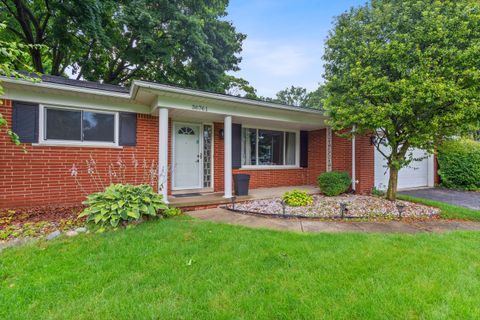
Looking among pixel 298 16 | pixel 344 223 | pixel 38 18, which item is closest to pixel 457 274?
pixel 344 223

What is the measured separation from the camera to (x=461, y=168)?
902cm

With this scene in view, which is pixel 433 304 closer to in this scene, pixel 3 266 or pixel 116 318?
pixel 116 318

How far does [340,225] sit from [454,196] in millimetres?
6046

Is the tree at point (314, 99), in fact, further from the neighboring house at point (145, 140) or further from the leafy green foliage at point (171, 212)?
the leafy green foliage at point (171, 212)

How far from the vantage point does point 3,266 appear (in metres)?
2.71

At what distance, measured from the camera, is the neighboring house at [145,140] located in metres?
4.94

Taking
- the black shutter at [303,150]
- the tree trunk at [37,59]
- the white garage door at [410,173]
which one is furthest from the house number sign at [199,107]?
the tree trunk at [37,59]

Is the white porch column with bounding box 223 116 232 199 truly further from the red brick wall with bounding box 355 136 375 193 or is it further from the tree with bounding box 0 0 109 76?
the tree with bounding box 0 0 109 76

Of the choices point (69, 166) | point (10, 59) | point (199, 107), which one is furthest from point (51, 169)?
point (199, 107)

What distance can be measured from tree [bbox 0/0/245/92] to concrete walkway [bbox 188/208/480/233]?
26.9 ft

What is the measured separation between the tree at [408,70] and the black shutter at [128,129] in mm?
5055

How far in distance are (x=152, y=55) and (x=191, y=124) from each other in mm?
5602

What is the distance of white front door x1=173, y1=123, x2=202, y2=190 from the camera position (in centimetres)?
679

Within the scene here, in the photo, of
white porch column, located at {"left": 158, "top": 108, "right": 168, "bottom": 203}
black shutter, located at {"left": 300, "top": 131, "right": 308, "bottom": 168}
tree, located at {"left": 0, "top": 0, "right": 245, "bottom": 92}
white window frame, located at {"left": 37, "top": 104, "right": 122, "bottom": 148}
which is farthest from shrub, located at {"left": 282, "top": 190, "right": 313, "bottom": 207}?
tree, located at {"left": 0, "top": 0, "right": 245, "bottom": 92}
